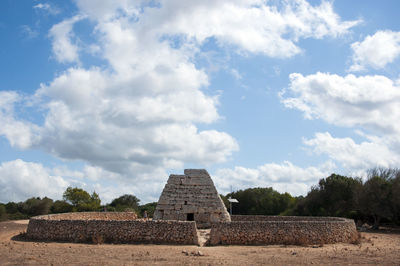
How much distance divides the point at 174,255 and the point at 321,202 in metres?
21.6

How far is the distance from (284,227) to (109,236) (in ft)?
22.1

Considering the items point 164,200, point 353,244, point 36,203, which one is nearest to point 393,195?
point 353,244

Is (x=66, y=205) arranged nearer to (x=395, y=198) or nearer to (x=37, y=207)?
(x=37, y=207)

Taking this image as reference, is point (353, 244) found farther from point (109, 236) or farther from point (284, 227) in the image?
point (109, 236)

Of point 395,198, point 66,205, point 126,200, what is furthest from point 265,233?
point 126,200

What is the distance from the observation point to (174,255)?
11109 mm

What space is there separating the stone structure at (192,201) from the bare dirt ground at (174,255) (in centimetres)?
465

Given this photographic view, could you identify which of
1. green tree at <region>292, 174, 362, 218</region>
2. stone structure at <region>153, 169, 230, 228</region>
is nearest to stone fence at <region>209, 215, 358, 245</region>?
stone structure at <region>153, 169, 230, 228</region>

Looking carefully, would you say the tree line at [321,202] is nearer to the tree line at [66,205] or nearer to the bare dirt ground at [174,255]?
the tree line at [66,205]

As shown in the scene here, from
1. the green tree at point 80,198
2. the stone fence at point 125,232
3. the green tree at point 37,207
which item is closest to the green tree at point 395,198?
the stone fence at point 125,232

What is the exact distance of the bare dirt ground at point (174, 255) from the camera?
1002 centimetres

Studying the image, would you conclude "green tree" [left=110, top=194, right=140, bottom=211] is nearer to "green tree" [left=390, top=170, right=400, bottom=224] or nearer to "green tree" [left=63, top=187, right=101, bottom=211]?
"green tree" [left=63, top=187, right=101, bottom=211]

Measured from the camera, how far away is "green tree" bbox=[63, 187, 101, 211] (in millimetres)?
36709

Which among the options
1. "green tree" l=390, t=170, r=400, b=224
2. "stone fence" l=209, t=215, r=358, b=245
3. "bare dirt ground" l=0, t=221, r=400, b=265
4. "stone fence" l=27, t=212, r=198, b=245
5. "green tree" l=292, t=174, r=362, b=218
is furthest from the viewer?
"green tree" l=292, t=174, r=362, b=218
